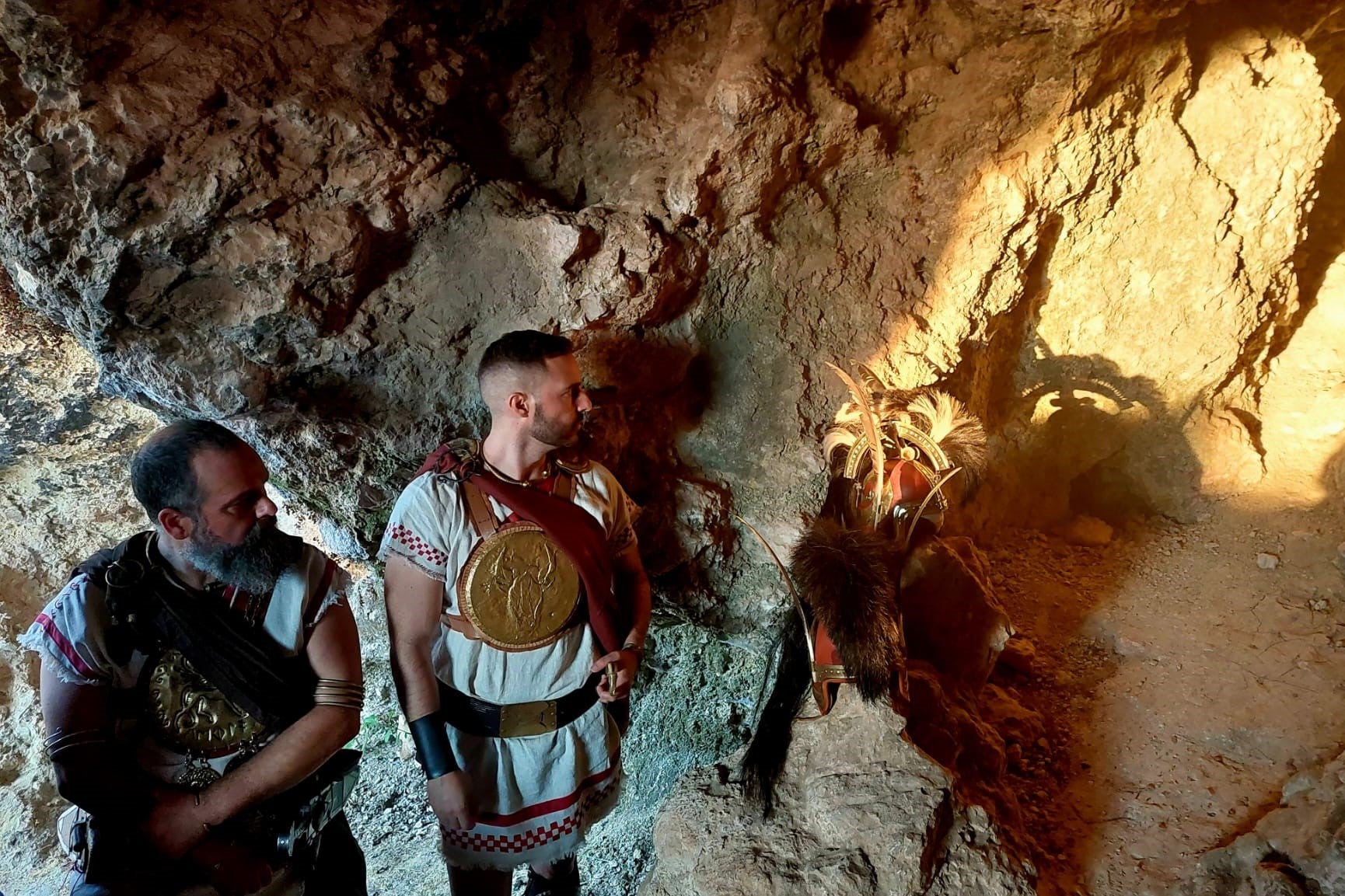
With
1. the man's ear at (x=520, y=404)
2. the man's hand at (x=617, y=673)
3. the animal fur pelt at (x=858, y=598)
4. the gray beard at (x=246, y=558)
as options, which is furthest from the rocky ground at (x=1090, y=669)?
the gray beard at (x=246, y=558)

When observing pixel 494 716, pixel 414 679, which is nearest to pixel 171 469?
pixel 414 679

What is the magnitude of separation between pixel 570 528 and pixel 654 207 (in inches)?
55.0

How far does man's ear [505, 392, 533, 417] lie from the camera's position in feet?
7.25

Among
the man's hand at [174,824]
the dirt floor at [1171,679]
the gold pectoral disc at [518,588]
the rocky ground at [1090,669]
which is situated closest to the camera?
the man's hand at [174,824]

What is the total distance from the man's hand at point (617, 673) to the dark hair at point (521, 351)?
0.98 metres

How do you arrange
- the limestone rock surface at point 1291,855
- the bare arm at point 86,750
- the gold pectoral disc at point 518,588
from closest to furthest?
the bare arm at point 86,750 → the limestone rock surface at point 1291,855 → the gold pectoral disc at point 518,588

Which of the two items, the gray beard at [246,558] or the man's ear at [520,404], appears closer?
the gray beard at [246,558]

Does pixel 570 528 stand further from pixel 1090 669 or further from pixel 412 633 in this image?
pixel 1090 669

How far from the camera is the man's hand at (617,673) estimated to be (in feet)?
7.82

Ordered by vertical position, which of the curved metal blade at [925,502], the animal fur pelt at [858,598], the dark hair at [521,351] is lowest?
the animal fur pelt at [858,598]

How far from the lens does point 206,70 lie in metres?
2.31

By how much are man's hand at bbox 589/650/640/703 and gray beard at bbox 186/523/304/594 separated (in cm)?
100

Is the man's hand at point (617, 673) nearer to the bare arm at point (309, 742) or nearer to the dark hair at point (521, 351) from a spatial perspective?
the bare arm at point (309, 742)

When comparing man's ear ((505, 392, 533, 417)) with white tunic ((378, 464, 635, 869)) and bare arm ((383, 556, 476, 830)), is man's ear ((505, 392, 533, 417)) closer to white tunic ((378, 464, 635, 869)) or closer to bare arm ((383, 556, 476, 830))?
white tunic ((378, 464, 635, 869))
